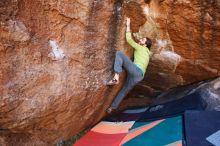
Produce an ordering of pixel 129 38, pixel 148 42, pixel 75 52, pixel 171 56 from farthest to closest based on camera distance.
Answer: pixel 171 56, pixel 148 42, pixel 129 38, pixel 75 52

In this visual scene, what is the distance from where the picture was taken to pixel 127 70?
260 inches

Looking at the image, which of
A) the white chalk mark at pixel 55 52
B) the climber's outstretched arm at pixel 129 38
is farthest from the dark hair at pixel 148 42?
the white chalk mark at pixel 55 52

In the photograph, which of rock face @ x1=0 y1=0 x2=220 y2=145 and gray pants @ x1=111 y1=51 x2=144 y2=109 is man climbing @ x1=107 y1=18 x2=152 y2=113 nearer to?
gray pants @ x1=111 y1=51 x2=144 y2=109

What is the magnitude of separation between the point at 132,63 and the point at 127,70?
0.56 feet

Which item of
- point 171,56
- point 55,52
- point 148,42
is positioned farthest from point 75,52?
point 171,56

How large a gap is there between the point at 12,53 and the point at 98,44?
57.4 inches

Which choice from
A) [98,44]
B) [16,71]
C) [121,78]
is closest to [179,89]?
[121,78]

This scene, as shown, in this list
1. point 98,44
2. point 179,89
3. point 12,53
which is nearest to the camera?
point 12,53

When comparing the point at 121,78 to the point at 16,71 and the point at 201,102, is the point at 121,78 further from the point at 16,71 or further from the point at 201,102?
the point at 16,71

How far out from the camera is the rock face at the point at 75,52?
5270mm

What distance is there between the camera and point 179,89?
767 cm

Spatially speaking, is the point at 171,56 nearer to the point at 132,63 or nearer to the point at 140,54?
the point at 140,54

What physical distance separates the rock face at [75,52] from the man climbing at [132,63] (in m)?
0.12

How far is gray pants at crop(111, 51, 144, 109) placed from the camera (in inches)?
249
